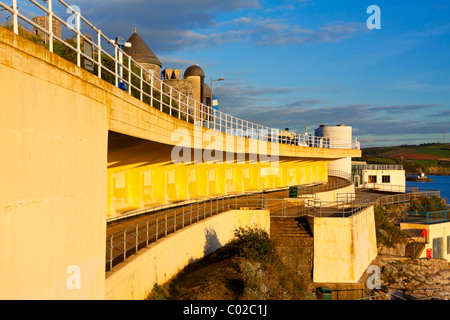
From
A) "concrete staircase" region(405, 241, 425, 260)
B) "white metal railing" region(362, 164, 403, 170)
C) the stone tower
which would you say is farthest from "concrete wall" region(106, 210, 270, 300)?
"white metal railing" region(362, 164, 403, 170)

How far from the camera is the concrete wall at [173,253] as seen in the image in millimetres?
10391

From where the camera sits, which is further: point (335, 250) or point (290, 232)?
point (290, 232)

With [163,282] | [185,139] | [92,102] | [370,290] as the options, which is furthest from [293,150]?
[92,102]

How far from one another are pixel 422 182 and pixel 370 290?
185431mm

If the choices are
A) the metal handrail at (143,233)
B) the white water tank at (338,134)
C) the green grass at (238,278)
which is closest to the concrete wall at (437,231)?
the white water tank at (338,134)

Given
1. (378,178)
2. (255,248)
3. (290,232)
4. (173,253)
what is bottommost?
(290,232)

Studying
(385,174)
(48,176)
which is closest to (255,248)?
(48,176)

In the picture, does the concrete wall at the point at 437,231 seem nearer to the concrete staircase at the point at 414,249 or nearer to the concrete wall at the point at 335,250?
the concrete staircase at the point at 414,249

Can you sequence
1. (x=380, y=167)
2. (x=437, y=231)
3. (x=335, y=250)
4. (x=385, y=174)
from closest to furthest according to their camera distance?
(x=335, y=250), (x=437, y=231), (x=385, y=174), (x=380, y=167)

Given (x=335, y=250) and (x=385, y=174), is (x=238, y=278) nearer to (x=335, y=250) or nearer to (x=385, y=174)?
(x=335, y=250)

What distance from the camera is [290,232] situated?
22250mm

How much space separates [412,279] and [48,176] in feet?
73.5

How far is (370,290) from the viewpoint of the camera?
856 inches
